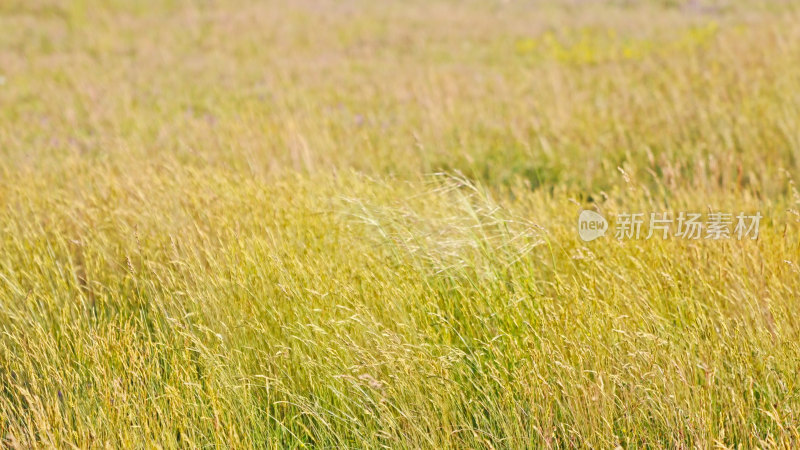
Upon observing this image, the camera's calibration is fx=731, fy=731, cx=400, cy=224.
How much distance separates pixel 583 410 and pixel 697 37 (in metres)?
10.0

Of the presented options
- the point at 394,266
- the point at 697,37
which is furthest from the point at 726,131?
the point at 697,37

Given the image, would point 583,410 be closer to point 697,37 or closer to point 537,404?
point 537,404

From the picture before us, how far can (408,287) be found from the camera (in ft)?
9.43

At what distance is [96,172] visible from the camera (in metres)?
4.40

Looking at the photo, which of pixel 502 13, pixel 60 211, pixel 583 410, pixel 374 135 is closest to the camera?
pixel 583 410

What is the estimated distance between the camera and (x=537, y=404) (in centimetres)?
238

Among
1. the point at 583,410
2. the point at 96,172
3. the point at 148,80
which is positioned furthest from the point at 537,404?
the point at 148,80

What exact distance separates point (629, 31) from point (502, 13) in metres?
3.51

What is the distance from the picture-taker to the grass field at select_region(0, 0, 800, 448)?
95.3 inches

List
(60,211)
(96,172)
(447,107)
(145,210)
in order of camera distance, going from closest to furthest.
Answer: (145,210) < (60,211) < (96,172) < (447,107)

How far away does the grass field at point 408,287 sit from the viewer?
242 centimetres

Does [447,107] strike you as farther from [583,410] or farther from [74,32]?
[74,32]

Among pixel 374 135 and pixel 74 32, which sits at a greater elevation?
pixel 74 32

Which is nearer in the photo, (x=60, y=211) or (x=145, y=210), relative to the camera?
(x=145, y=210)
